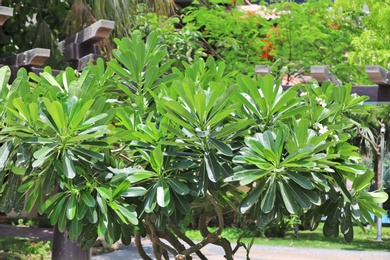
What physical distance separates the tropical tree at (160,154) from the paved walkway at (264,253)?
12.6m

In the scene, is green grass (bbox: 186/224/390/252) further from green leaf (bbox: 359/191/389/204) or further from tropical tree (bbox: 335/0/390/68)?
green leaf (bbox: 359/191/389/204)

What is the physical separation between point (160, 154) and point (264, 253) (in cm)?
1520

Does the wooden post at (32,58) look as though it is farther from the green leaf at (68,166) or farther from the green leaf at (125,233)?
the green leaf at (68,166)

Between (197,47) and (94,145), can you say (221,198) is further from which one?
(197,47)

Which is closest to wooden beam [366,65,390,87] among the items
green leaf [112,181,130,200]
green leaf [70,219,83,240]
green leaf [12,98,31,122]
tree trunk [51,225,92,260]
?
tree trunk [51,225,92,260]

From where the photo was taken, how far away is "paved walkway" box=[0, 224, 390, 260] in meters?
16.7

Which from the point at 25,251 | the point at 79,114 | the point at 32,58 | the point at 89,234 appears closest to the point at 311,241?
the point at 25,251

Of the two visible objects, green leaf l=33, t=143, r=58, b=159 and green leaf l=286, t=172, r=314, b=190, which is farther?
green leaf l=286, t=172, r=314, b=190

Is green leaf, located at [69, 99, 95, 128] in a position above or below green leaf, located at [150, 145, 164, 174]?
above

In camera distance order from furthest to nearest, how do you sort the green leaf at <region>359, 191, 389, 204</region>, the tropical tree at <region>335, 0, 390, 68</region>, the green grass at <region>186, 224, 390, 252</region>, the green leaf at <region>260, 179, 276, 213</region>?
the green grass at <region>186, 224, 390, 252</region> → the tropical tree at <region>335, 0, 390, 68</region> → the green leaf at <region>359, 191, 389, 204</region> → the green leaf at <region>260, 179, 276, 213</region>

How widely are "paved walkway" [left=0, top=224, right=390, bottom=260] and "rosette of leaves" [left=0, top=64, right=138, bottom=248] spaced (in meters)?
12.7

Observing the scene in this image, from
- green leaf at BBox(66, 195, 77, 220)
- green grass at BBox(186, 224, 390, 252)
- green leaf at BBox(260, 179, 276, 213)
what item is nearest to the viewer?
green leaf at BBox(66, 195, 77, 220)

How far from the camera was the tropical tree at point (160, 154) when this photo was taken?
3049 millimetres

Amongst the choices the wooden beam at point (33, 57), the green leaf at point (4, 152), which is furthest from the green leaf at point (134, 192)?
the wooden beam at point (33, 57)
